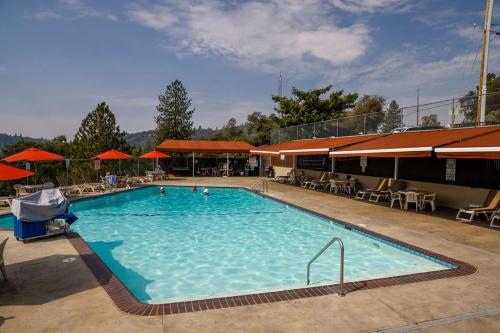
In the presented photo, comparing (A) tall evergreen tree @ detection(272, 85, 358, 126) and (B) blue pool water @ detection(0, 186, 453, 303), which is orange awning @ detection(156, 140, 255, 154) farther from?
(B) blue pool water @ detection(0, 186, 453, 303)

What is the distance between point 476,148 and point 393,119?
835cm

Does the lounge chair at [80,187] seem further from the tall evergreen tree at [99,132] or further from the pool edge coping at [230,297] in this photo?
the tall evergreen tree at [99,132]

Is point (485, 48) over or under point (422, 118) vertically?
over

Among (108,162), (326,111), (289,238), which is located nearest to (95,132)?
(108,162)

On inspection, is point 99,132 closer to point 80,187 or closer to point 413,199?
point 80,187

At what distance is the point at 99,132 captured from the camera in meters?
37.2

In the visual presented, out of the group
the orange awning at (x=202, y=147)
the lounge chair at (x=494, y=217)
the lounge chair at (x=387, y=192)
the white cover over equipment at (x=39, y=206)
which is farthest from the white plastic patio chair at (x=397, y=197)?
the orange awning at (x=202, y=147)

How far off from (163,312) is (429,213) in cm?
1154

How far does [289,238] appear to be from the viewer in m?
11.1

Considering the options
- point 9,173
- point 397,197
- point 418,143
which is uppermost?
point 418,143

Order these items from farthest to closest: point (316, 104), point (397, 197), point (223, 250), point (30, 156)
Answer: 1. point (316, 104)
2. point (30, 156)
3. point (397, 197)
4. point (223, 250)

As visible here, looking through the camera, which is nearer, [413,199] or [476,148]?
[476,148]

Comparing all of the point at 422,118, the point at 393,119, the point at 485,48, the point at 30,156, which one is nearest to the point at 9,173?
the point at 30,156

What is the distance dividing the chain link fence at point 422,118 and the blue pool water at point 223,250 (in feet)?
25.7
